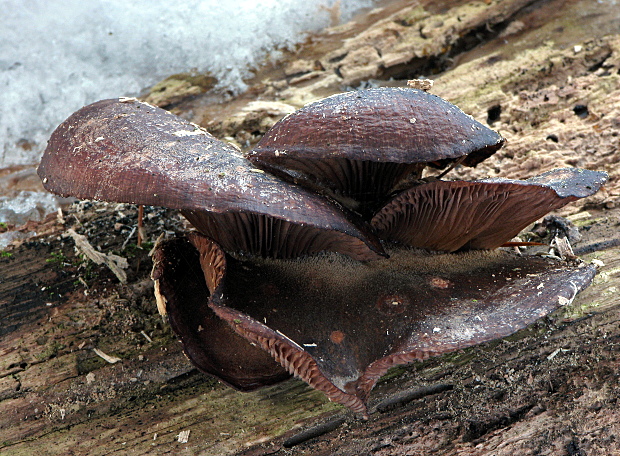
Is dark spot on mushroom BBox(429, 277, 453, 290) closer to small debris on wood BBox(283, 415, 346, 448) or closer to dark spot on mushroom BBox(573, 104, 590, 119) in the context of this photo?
small debris on wood BBox(283, 415, 346, 448)

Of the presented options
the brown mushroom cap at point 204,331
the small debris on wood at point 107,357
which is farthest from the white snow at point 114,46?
the brown mushroom cap at point 204,331

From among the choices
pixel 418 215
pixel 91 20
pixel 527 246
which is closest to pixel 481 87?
pixel 527 246

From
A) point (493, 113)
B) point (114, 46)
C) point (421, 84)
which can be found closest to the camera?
point (421, 84)

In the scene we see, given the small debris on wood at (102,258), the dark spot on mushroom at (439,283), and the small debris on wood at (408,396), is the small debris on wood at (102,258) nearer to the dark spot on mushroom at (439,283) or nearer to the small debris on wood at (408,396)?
the small debris on wood at (408,396)

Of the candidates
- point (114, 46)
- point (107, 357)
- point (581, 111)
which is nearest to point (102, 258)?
point (107, 357)

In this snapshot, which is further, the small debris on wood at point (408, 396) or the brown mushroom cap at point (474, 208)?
the small debris on wood at point (408, 396)

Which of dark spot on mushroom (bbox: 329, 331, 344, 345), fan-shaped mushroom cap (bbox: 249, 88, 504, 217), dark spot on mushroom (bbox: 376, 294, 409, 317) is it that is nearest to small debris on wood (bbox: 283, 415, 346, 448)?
dark spot on mushroom (bbox: 329, 331, 344, 345)

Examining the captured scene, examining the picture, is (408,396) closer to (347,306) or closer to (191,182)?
(347,306)
